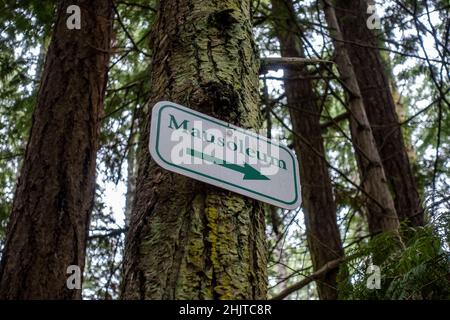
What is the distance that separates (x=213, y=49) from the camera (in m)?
1.36

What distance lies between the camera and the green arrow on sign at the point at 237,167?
3.63 ft

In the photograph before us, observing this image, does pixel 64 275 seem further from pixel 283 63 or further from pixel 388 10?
pixel 388 10

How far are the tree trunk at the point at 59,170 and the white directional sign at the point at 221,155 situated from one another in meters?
2.14

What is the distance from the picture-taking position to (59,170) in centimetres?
325

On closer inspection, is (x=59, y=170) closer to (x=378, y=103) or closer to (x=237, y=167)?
(x=237, y=167)

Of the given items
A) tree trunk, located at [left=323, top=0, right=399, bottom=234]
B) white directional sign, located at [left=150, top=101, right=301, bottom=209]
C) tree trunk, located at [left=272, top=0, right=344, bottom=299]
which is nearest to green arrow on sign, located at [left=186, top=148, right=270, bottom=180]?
white directional sign, located at [left=150, top=101, right=301, bottom=209]

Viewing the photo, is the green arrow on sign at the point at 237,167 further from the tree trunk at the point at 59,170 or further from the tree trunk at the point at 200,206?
the tree trunk at the point at 59,170

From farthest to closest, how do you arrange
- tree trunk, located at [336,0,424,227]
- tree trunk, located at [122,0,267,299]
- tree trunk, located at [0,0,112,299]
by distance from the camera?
tree trunk, located at [336,0,424,227] < tree trunk, located at [0,0,112,299] < tree trunk, located at [122,0,267,299]

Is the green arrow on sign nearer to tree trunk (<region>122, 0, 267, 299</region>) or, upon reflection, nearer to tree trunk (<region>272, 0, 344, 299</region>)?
tree trunk (<region>122, 0, 267, 299</region>)

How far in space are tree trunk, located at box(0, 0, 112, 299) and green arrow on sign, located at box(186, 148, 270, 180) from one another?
2150mm

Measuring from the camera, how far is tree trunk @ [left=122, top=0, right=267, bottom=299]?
1.00 m

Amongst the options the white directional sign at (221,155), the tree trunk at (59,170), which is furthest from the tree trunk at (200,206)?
the tree trunk at (59,170)

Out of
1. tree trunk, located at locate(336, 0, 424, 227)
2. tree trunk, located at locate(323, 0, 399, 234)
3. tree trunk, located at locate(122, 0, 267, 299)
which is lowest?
tree trunk, located at locate(122, 0, 267, 299)

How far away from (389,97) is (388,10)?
1374mm
